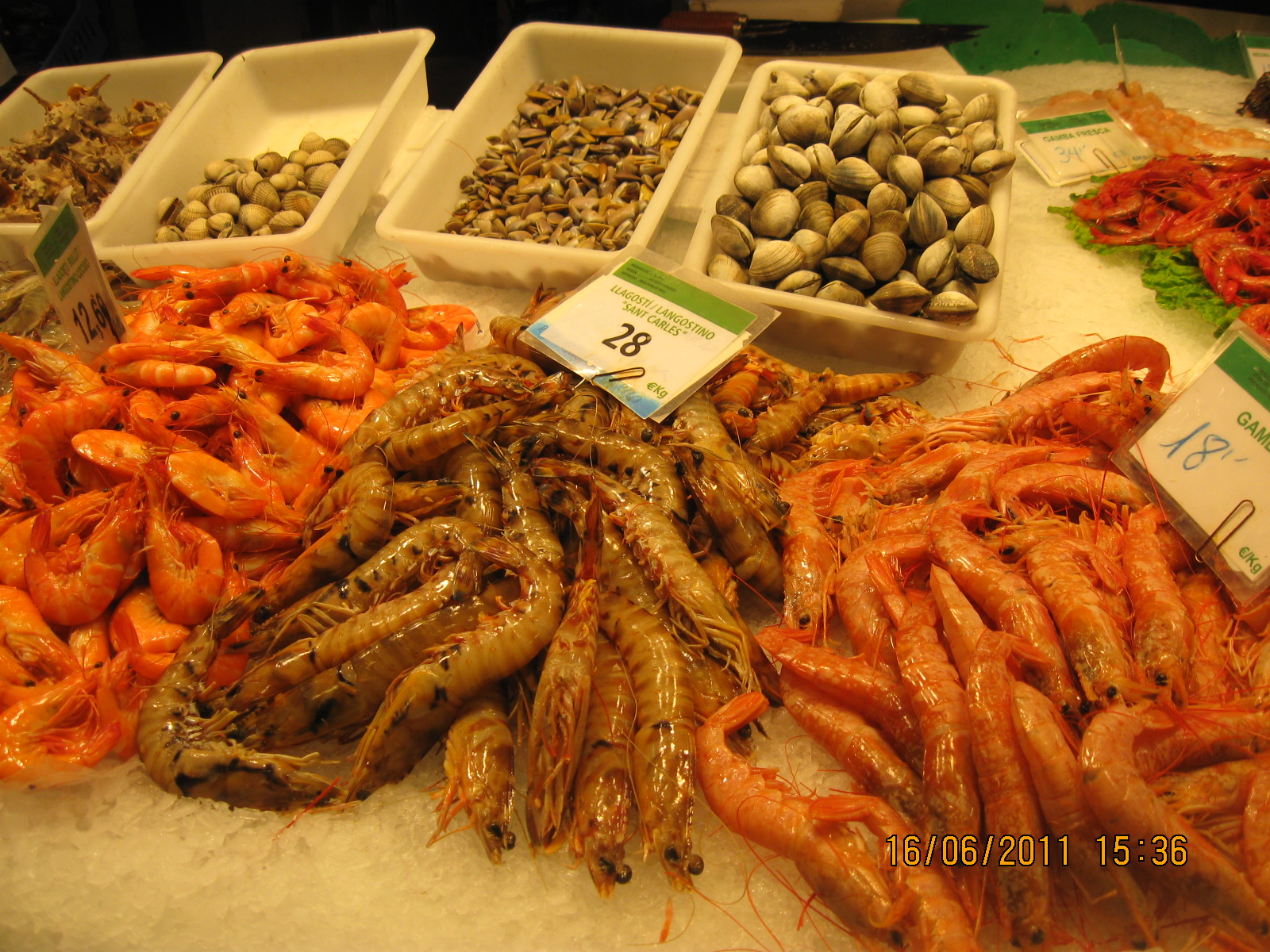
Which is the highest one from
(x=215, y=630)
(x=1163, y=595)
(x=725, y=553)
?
(x=1163, y=595)

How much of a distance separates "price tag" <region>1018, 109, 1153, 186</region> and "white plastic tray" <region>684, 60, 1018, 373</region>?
1.40 feet

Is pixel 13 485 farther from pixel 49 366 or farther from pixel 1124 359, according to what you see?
pixel 1124 359

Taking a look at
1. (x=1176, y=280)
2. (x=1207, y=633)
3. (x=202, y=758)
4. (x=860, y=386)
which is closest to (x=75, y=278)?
(x=202, y=758)

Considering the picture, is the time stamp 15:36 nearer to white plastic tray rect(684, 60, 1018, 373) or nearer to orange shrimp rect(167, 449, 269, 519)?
white plastic tray rect(684, 60, 1018, 373)

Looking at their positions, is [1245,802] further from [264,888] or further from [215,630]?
[215,630]

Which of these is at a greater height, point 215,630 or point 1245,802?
point 1245,802

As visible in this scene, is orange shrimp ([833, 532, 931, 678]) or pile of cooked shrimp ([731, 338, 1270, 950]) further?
orange shrimp ([833, 532, 931, 678])

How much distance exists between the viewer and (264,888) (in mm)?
1484

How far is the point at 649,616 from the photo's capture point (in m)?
1.65

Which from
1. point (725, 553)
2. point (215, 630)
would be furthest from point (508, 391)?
point (215, 630)

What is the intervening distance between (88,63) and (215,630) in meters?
3.46

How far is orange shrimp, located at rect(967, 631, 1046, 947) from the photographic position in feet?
3.96

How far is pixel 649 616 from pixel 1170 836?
0.99m

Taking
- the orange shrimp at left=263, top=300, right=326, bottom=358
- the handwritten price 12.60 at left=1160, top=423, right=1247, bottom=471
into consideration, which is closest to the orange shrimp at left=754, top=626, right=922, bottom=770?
the handwritten price 12.60 at left=1160, top=423, right=1247, bottom=471
